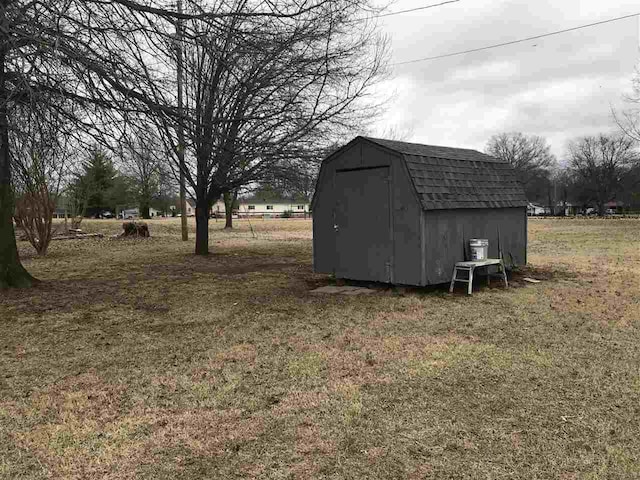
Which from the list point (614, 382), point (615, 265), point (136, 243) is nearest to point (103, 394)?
point (614, 382)

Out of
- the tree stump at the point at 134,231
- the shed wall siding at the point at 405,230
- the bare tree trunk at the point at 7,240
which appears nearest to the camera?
the shed wall siding at the point at 405,230

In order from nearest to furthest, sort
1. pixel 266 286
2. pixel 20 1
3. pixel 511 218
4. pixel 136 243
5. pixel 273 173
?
pixel 20 1 → pixel 266 286 → pixel 511 218 → pixel 273 173 → pixel 136 243

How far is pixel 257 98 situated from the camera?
11.6 meters

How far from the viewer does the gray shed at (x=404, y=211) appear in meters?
7.88

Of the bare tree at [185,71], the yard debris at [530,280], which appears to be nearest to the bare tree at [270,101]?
the bare tree at [185,71]

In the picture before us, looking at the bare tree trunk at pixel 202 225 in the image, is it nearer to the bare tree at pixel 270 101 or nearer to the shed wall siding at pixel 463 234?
the bare tree at pixel 270 101

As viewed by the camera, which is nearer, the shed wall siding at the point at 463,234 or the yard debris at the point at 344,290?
the shed wall siding at the point at 463,234

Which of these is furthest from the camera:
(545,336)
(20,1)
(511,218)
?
(511,218)

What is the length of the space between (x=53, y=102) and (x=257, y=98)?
536 cm

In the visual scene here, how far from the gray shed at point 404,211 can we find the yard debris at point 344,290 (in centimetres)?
21

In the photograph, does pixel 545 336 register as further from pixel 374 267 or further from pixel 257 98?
pixel 257 98

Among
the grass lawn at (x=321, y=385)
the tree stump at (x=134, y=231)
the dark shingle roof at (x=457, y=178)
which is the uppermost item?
the dark shingle roof at (x=457, y=178)

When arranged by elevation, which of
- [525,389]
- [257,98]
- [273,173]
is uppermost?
[257,98]

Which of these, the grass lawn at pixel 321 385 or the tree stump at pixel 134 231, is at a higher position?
the tree stump at pixel 134 231
